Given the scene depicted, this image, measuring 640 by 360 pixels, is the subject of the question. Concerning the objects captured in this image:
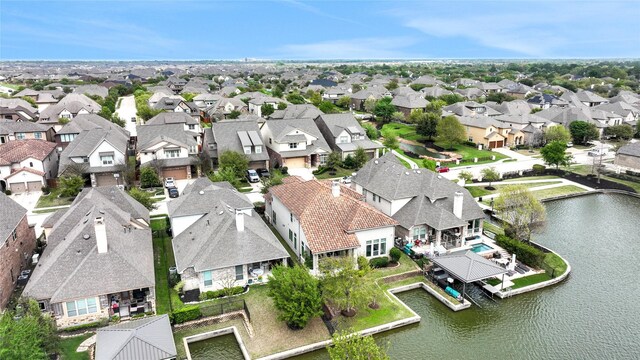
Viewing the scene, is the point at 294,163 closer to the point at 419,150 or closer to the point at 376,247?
the point at 419,150

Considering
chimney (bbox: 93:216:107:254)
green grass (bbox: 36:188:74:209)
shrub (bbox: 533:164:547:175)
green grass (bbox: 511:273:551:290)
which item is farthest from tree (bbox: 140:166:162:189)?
shrub (bbox: 533:164:547:175)

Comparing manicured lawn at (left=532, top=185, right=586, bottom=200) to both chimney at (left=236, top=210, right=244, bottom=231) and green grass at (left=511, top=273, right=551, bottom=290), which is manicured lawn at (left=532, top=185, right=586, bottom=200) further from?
chimney at (left=236, top=210, right=244, bottom=231)

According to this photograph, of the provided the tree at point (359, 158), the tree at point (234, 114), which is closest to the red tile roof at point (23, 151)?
the tree at point (359, 158)

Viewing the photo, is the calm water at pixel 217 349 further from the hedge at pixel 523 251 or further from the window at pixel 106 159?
the window at pixel 106 159

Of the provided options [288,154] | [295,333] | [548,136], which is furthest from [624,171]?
[295,333]

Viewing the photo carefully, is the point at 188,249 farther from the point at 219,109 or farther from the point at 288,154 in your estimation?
the point at 219,109
